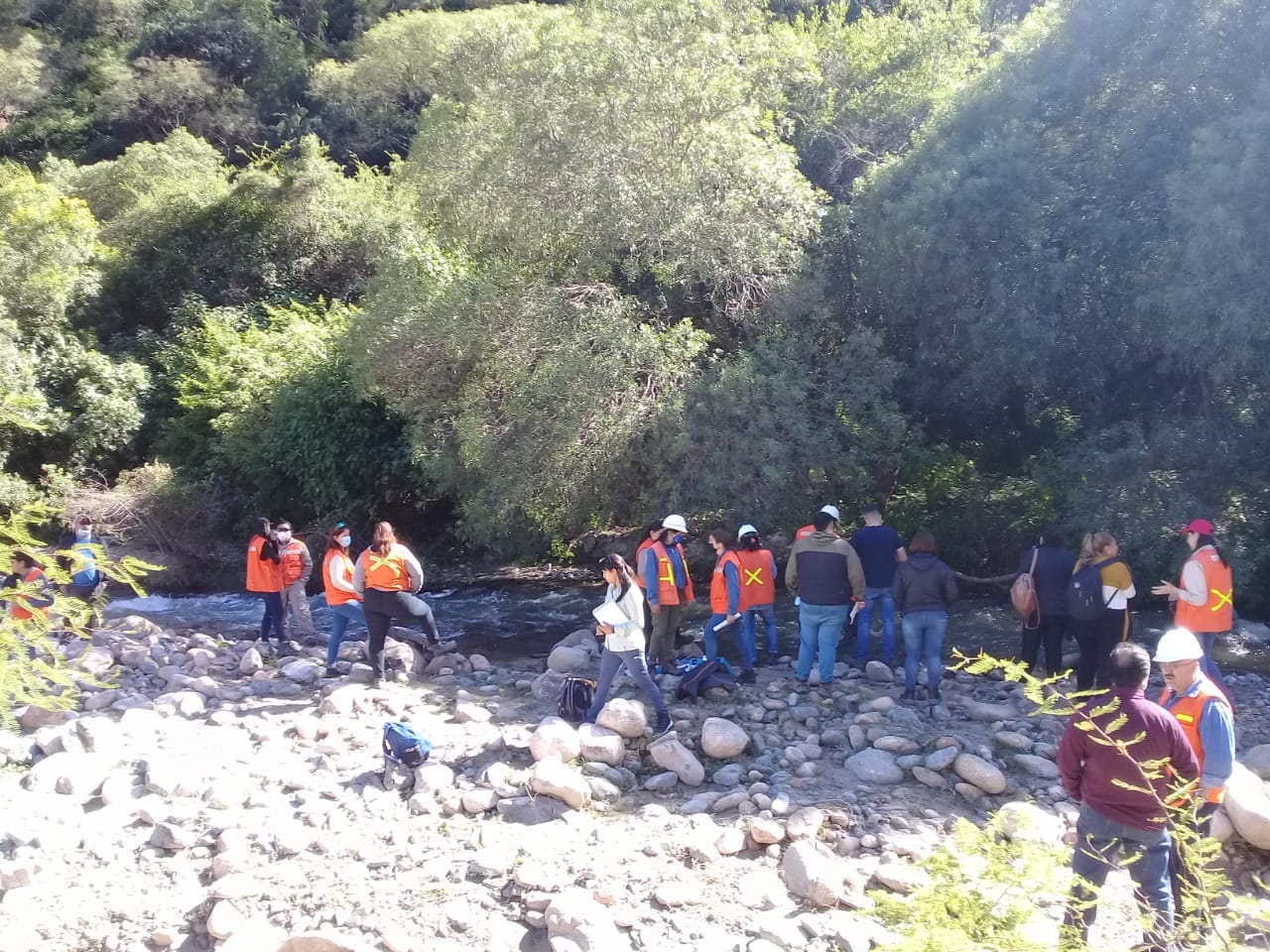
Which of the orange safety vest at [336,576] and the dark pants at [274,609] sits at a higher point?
the orange safety vest at [336,576]

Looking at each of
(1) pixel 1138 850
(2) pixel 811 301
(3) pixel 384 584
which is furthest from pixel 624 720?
(2) pixel 811 301

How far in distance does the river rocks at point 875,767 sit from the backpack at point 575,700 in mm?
2312

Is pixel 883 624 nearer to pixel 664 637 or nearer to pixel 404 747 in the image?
pixel 664 637

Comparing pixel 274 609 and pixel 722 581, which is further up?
pixel 722 581

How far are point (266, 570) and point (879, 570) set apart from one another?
6736 mm

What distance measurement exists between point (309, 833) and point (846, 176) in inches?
607

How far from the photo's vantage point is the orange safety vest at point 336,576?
431 inches

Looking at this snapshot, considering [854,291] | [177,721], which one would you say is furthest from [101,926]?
[854,291]

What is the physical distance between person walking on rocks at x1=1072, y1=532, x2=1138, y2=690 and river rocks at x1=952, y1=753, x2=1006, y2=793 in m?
1.77

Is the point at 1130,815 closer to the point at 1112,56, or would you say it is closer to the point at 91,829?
the point at 91,829

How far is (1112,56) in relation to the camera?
13734mm

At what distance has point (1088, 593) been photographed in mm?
9141

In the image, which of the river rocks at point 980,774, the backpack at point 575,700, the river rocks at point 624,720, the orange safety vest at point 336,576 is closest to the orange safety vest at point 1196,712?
the river rocks at point 980,774

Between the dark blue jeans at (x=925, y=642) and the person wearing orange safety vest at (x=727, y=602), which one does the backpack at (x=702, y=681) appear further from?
the dark blue jeans at (x=925, y=642)
